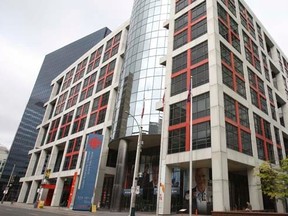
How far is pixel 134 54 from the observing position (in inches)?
2099

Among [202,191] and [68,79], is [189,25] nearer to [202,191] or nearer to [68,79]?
[202,191]

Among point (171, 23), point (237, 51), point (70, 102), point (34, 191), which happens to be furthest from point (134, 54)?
point (34, 191)

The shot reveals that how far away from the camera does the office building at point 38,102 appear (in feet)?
510

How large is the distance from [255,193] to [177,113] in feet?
52.0

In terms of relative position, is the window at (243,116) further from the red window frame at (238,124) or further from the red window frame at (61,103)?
the red window frame at (61,103)

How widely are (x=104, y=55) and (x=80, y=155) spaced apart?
96.7ft

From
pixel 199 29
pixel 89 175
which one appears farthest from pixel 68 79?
pixel 199 29

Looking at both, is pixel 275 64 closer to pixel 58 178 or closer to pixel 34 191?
pixel 58 178

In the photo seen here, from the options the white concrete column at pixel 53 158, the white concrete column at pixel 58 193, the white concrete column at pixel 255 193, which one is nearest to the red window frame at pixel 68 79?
the white concrete column at pixel 53 158

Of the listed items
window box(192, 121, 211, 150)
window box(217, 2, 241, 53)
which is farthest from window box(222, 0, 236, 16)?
window box(192, 121, 211, 150)

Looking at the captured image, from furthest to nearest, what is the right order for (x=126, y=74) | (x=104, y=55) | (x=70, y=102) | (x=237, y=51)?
1. (x=70, y=102)
2. (x=104, y=55)
3. (x=126, y=74)
4. (x=237, y=51)

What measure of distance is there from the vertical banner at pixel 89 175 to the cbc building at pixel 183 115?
0.18 meters

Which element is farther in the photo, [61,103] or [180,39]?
[61,103]

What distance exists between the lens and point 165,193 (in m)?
35.3
